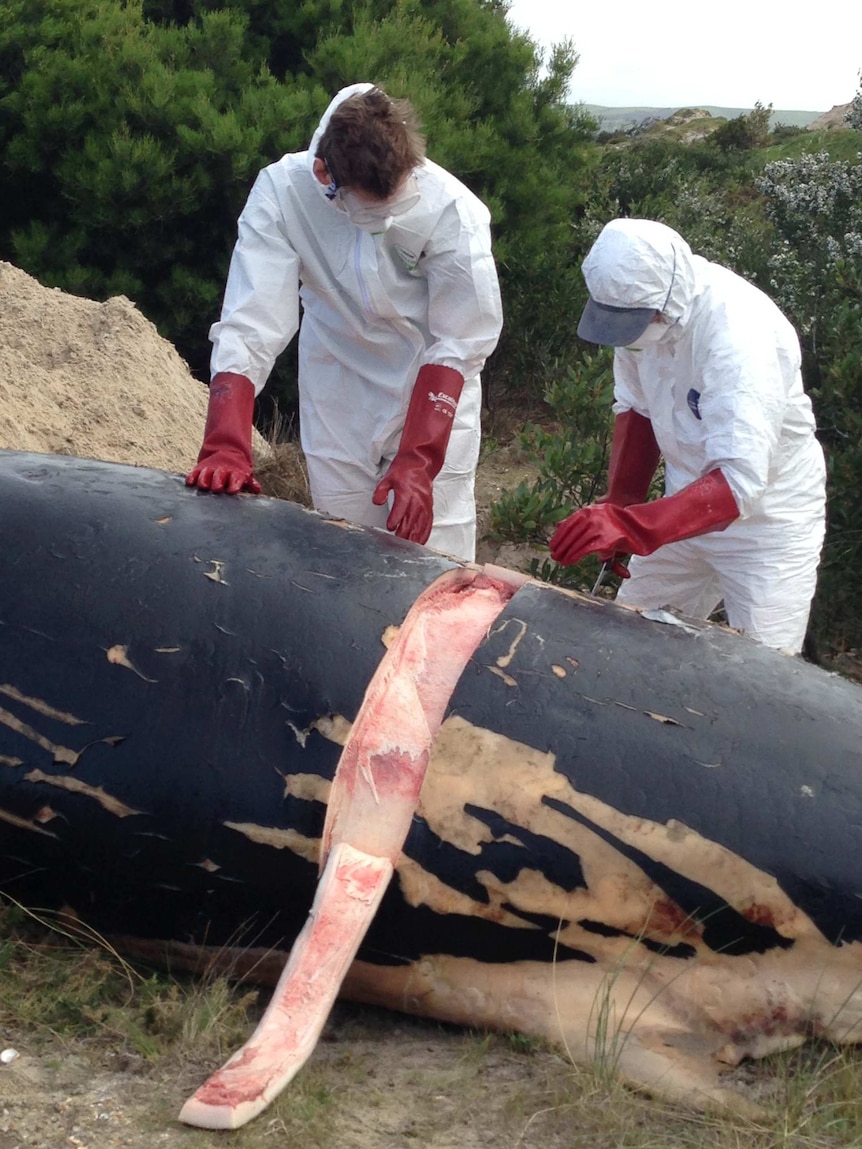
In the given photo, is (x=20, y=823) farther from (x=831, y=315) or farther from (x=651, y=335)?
(x=831, y=315)

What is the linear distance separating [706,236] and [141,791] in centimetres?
742

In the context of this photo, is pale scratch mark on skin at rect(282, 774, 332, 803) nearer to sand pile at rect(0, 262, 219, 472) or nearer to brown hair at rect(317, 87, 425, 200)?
brown hair at rect(317, 87, 425, 200)

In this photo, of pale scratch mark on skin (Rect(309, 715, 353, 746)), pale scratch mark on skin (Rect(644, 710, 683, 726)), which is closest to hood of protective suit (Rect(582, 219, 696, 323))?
pale scratch mark on skin (Rect(644, 710, 683, 726))

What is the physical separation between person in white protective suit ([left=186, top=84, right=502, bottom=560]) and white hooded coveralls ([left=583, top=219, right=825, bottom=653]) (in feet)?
1.85

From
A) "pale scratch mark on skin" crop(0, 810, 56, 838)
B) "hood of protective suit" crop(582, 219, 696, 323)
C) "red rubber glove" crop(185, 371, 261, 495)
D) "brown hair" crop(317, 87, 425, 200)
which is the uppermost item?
"brown hair" crop(317, 87, 425, 200)

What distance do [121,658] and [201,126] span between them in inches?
228

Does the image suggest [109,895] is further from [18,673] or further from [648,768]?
[648,768]

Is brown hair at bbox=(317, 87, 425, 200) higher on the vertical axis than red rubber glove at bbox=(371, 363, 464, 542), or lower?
higher

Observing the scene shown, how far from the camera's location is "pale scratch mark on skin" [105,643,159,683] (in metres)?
2.71

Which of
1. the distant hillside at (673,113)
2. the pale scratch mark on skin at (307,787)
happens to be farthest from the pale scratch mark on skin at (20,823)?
the distant hillside at (673,113)

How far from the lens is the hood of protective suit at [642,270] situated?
3428mm

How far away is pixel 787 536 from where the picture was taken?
151 inches

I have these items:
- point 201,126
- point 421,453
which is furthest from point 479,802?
point 201,126

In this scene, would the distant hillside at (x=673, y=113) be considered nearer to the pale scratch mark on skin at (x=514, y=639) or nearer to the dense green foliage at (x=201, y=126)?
the dense green foliage at (x=201, y=126)
